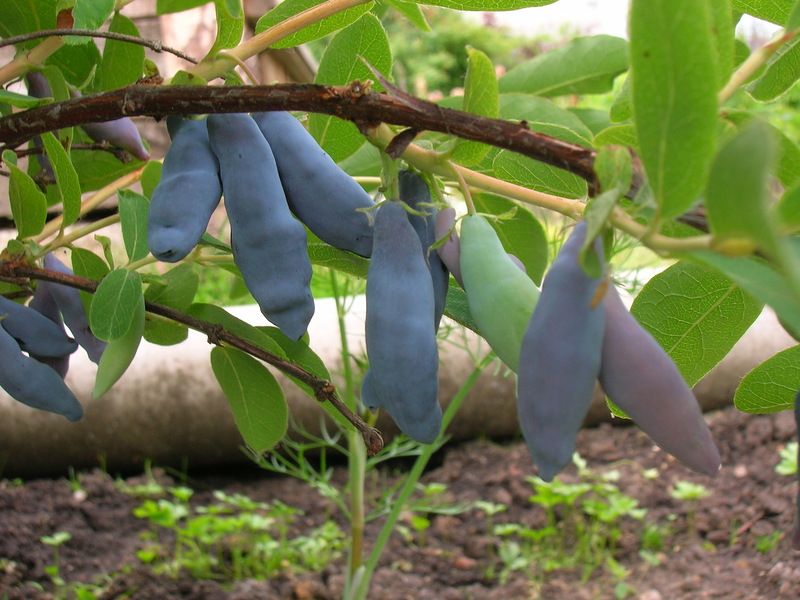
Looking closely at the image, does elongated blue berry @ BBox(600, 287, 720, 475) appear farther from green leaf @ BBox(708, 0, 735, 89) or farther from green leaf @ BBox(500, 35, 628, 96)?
green leaf @ BBox(500, 35, 628, 96)

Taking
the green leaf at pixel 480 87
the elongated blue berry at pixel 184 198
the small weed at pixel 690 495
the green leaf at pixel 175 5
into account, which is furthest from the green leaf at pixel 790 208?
the small weed at pixel 690 495

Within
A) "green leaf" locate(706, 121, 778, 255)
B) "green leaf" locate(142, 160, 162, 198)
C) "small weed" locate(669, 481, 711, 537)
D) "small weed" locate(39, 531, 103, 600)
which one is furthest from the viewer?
"small weed" locate(669, 481, 711, 537)

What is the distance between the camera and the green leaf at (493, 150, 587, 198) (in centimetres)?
46

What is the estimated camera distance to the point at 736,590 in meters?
1.36

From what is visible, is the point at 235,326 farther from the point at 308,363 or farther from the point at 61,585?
the point at 61,585

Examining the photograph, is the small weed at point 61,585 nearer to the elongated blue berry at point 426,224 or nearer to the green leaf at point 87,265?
the green leaf at point 87,265

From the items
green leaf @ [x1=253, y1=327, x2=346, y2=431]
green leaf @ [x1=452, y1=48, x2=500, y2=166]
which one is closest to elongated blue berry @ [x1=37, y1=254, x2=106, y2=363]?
green leaf @ [x1=253, y1=327, x2=346, y2=431]

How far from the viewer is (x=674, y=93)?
11.4 inches

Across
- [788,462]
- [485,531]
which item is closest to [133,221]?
[485,531]

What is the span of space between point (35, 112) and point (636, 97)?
332 millimetres

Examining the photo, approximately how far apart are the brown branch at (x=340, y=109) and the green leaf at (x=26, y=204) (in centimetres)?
12

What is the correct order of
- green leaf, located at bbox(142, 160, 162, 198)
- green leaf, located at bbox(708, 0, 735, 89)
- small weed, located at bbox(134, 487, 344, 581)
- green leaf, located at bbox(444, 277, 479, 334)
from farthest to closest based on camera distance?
small weed, located at bbox(134, 487, 344, 581)
green leaf, located at bbox(142, 160, 162, 198)
green leaf, located at bbox(444, 277, 479, 334)
green leaf, located at bbox(708, 0, 735, 89)

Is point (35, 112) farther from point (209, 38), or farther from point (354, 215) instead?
point (209, 38)

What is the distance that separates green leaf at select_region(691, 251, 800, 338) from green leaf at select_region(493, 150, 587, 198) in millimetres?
165
